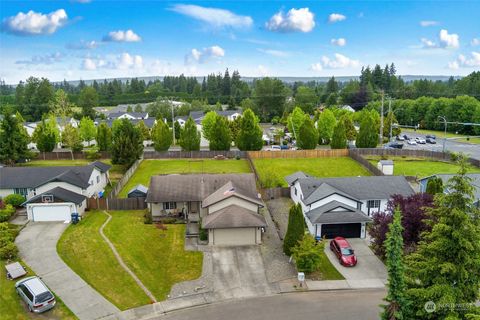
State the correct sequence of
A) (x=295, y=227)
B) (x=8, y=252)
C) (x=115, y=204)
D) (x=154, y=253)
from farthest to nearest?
(x=115, y=204)
(x=154, y=253)
(x=295, y=227)
(x=8, y=252)

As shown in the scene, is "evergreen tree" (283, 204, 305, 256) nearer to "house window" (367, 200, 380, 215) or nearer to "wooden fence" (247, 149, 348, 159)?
"house window" (367, 200, 380, 215)

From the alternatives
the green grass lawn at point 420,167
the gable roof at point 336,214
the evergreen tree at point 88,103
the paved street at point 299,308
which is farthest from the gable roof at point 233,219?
the evergreen tree at point 88,103

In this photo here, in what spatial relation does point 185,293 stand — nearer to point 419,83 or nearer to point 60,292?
point 60,292

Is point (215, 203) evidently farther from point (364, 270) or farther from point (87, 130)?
point (87, 130)

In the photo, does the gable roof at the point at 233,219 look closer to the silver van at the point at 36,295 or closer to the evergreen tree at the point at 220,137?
the silver van at the point at 36,295

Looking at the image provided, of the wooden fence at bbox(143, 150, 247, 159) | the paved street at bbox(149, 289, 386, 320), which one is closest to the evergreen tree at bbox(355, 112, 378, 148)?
the wooden fence at bbox(143, 150, 247, 159)

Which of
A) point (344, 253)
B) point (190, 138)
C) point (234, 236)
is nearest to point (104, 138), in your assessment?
point (190, 138)
